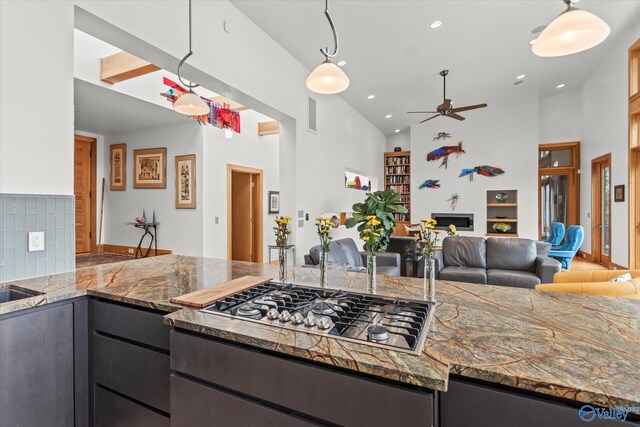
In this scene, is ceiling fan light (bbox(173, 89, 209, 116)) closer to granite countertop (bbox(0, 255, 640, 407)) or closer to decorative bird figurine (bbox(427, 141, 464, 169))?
granite countertop (bbox(0, 255, 640, 407))

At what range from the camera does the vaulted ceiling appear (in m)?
3.76

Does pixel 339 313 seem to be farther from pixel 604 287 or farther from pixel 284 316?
pixel 604 287

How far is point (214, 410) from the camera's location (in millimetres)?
1180

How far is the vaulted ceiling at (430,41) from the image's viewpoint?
3.76 meters

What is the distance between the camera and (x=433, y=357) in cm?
92

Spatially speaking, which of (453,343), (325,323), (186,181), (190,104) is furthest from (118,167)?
(453,343)

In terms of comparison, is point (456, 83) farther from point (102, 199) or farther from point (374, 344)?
point (102, 199)

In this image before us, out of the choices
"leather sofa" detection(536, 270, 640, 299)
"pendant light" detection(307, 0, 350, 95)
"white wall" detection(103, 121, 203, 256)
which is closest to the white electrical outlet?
"pendant light" detection(307, 0, 350, 95)

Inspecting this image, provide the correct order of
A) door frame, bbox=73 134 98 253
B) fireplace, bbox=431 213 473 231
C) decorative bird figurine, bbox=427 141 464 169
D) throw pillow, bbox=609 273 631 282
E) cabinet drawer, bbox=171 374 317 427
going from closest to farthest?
1. cabinet drawer, bbox=171 374 317 427
2. throw pillow, bbox=609 273 631 282
3. door frame, bbox=73 134 98 253
4. fireplace, bbox=431 213 473 231
5. decorative bird figurine, bbox=427 141 464 169

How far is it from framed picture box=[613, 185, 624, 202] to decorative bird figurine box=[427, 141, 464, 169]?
3.18 metres

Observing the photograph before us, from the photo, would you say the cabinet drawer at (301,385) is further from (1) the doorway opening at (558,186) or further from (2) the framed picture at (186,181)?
(1) the doorway opening at (558,186)

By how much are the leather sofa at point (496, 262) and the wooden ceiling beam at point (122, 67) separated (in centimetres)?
437

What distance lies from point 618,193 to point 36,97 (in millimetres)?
8163

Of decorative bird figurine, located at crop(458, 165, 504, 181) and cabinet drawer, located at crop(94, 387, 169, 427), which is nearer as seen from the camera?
cabinet drawer, located at crop(94, 387, 169, 427)
